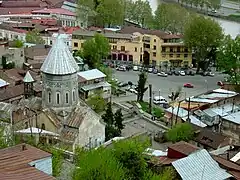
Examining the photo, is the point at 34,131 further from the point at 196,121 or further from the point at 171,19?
the point at 171,19

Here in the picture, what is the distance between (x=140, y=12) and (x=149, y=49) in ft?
26.5

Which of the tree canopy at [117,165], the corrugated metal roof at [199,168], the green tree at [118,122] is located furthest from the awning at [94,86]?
the corrugated metal roof at [199,168]

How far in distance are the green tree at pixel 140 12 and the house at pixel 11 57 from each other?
14.5m

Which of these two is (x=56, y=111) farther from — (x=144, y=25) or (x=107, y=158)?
(x=144, y=25)

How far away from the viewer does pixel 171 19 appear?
119 ft

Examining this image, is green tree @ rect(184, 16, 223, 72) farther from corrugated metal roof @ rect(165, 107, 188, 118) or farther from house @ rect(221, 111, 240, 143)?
house @ rect(221, 111, 240, 143)

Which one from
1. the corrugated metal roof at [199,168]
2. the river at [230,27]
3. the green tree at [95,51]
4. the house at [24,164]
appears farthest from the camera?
the river at [230,27]

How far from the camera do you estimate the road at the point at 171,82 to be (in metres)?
25.2

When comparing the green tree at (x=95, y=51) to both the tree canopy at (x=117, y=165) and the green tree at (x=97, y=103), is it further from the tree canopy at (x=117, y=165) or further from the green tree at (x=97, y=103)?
the tree canopy at (x=117, y=165)

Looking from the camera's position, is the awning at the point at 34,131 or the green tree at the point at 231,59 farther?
the green tree at the point at 231,59

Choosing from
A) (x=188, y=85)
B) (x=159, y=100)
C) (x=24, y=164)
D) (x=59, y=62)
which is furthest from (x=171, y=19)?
Answer: (x=24, y=164)

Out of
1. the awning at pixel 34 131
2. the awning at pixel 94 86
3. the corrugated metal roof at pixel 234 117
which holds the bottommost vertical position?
the corrugated metal roof at pixel 234 117

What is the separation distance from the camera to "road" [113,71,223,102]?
25234 millimetres

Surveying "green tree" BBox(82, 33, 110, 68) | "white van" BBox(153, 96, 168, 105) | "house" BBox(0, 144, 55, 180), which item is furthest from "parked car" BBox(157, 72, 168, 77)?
"house" BBox(0, 144, 55, 180)
